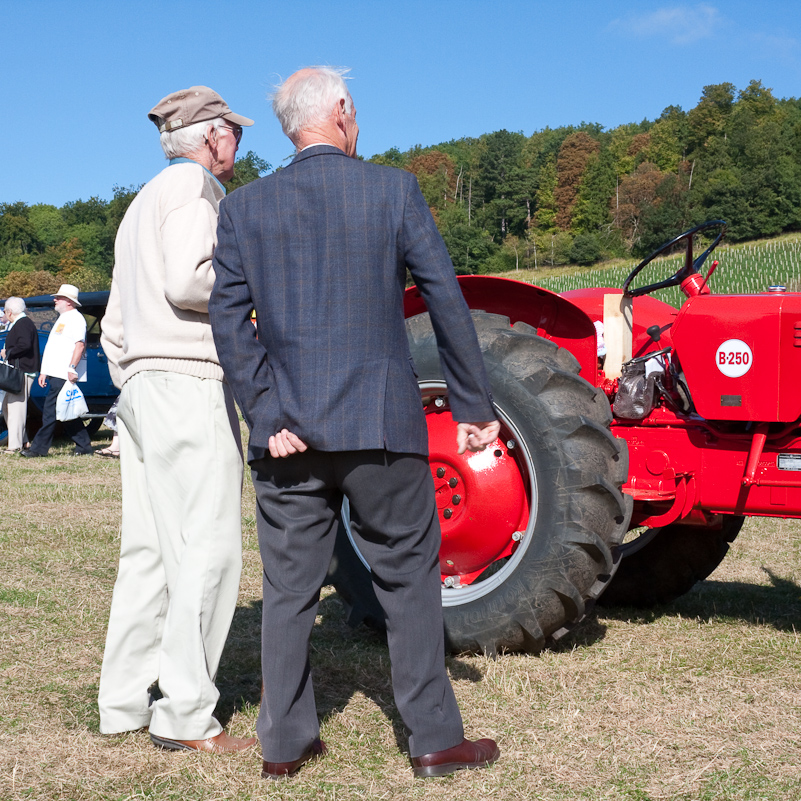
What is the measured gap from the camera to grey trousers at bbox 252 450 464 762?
2340 millimetres

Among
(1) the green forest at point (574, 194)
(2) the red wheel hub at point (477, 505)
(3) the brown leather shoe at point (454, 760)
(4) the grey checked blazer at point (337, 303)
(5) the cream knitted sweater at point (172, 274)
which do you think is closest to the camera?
(4) the grey checked blazer at point (337, 303)

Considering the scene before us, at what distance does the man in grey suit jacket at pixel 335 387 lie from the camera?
2252mm

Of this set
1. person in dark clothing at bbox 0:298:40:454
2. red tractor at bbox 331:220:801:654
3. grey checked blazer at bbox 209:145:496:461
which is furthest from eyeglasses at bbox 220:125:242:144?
person in dark clothing at bbox 0:298:40:454

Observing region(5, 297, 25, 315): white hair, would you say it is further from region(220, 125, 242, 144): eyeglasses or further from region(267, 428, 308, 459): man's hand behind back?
region(267, 428, 308, 459): man's hand behind back

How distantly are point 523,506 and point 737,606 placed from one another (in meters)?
1.42

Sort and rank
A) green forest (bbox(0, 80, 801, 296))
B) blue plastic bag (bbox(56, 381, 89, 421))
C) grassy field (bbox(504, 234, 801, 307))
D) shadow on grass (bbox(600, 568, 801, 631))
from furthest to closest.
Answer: green forest (bbox(0, 80, 801, 296)) → grassy field (bbox(504, 234, 801, 307)) → blue plastic bag (bbox(56, 381, 89, 421)) → shadow on grass (bbox(600, 568, 801, 631))

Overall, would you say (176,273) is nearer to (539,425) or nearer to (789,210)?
(539,425)

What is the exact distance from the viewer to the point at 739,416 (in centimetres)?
341

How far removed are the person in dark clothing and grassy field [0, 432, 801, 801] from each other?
230 inches

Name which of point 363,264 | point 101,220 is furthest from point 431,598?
point 101,220

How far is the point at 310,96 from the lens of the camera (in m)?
2.33

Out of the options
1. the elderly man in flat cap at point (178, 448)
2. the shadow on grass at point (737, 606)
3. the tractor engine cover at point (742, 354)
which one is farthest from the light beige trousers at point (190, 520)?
the shadow on grass at point (737, 606)

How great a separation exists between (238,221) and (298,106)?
1.12ft

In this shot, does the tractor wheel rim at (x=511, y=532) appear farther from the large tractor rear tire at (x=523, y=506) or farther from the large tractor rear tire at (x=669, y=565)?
the large tractor rear tire at (x=669, y=565)
